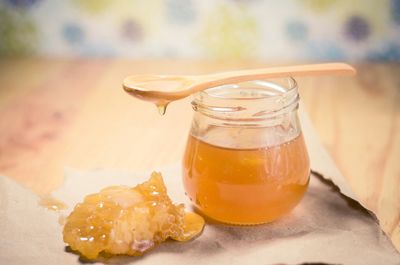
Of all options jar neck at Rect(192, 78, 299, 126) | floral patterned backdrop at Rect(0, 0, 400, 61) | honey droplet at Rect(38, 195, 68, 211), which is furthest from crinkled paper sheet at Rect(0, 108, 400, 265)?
floral patterned backdrop at Rect(0, 0, 400, 61)

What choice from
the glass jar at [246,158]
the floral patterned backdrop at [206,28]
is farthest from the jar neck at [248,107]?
the floral patterned backdrop at [206,28]

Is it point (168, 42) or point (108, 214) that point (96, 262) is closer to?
point (108, 214)

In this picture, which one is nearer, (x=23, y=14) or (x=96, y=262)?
(x=96, y=262)

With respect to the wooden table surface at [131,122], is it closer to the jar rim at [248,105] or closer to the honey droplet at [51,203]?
the honey droplet at [51,203]

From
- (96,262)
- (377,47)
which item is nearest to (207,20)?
(377,47)

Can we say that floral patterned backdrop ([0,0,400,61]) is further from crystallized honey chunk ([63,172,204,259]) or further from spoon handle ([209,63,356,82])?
crystallized honey chunk ([63,172,204,259])

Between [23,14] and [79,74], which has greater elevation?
[23,14]
